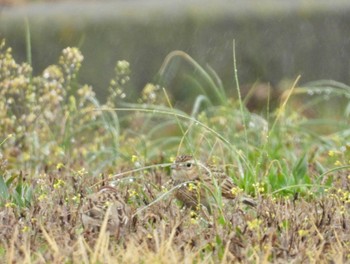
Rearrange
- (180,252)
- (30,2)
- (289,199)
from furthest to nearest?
1. (30,2)
2. (289,199)
3. (180,252)

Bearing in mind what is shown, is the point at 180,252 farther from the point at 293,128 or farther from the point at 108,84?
the point at 108,84

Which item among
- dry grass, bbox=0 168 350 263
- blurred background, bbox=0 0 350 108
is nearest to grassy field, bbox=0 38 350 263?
dry grass, bbox=0 168 350 263

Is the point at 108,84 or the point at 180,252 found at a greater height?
the point at 180,252

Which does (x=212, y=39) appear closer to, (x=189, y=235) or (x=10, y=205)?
(x=10, y=205)

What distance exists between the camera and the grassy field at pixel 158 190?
5.34 metres

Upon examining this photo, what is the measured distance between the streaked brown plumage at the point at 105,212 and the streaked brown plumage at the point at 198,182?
18.9 inches

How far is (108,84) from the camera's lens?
34.2 feet

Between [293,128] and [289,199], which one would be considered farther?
[293,128]

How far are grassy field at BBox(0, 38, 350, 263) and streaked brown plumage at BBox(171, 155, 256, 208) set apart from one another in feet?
0.19

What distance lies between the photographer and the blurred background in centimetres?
1044

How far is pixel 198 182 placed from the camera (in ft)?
20.5

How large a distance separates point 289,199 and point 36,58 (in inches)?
177

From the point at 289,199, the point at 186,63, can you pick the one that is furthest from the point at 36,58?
the point at 289,199

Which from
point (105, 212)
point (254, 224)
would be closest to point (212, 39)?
point (105, 212)
